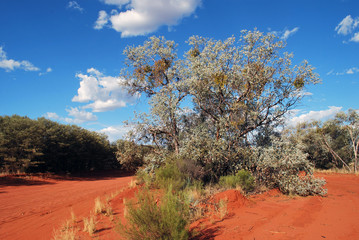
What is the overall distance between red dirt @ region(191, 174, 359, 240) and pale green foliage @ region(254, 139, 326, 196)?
800 mm

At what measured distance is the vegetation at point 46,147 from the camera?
1978 centimetres

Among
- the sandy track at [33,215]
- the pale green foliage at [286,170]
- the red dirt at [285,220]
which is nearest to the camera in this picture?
the red dirt at [285,220]

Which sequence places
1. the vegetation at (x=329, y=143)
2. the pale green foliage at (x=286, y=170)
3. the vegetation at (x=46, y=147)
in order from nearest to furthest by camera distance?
the pale green foliage at (x=286, y=170) → the vegetation at (x=46, y=147) → the vegetation at (x=329, y=143)

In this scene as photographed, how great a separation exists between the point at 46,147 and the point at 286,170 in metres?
23.1

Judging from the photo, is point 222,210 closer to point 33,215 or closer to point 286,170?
point 286,170

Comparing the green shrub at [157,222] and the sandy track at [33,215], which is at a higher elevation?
the green shrub at [157,222]

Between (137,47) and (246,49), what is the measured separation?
6.89 metres

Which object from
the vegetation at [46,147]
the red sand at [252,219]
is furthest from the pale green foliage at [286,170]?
the vegetation at [46,147]

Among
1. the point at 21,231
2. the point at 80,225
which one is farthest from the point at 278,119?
the point at 21,231

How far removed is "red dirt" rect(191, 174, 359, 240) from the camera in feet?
16.7

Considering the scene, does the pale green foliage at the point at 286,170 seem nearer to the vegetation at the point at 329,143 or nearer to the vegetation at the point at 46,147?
the vegetation at the point at 329,143

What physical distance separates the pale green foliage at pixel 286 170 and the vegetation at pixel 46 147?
1994 centimetres

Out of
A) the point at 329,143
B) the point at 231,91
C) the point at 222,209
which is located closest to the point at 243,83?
the point at 231,91

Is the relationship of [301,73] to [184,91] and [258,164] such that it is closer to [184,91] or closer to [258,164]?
[258,164]
